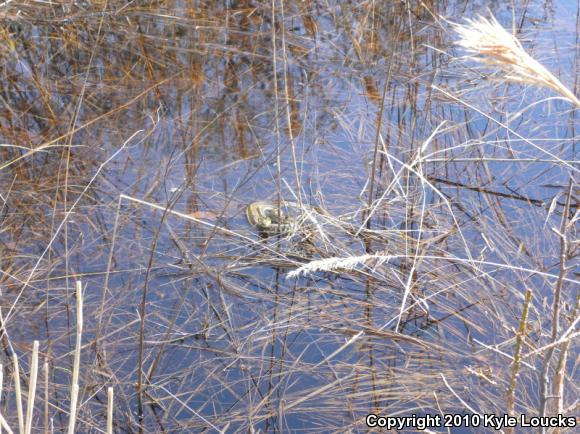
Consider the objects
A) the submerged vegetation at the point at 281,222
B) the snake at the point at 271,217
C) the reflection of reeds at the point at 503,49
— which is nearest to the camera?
the reflection of reeds at the point at 503,49

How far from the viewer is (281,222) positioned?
94.0 inches

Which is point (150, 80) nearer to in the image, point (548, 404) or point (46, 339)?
point (46, 339)

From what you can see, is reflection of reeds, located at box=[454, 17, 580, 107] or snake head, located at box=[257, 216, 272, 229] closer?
reflection of reeds, located at box=[454, 17, 580, 107]

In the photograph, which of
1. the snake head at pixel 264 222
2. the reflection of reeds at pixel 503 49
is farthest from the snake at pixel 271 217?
the reflection of reeds at pixel 503 49

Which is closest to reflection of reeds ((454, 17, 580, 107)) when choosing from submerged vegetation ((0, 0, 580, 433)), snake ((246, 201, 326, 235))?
submerged vegetation ((0, 0, 580, 433))

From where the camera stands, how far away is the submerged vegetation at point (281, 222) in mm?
1795

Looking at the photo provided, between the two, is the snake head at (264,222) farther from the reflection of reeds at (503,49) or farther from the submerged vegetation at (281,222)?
the reflection of reeds at (503,49)

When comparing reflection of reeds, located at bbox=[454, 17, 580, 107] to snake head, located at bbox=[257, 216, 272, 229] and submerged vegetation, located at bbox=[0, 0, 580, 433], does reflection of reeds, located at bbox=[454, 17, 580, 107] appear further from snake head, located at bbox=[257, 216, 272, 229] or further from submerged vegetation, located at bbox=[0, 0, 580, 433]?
snake head, located at bbox=[257, 216, 272, 229]

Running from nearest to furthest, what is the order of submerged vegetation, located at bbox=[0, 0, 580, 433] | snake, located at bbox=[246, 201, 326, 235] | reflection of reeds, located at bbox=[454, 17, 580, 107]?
A: reflection of reeds, located at bbox=[454, 17, 580, 107]
submerged vegetation, located at bbox=[0, 0, 580, 433]
snake, located at bbox=[246, 201, 326, 235]

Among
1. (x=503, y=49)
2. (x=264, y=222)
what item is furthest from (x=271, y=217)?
(x=503, y=49)

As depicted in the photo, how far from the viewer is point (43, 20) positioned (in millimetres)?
3701

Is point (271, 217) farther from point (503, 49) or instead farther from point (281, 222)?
point (503, 49)

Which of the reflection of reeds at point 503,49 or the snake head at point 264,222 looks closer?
the reflection of reeds at point 503,49

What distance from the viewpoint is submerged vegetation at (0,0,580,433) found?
1.79m
